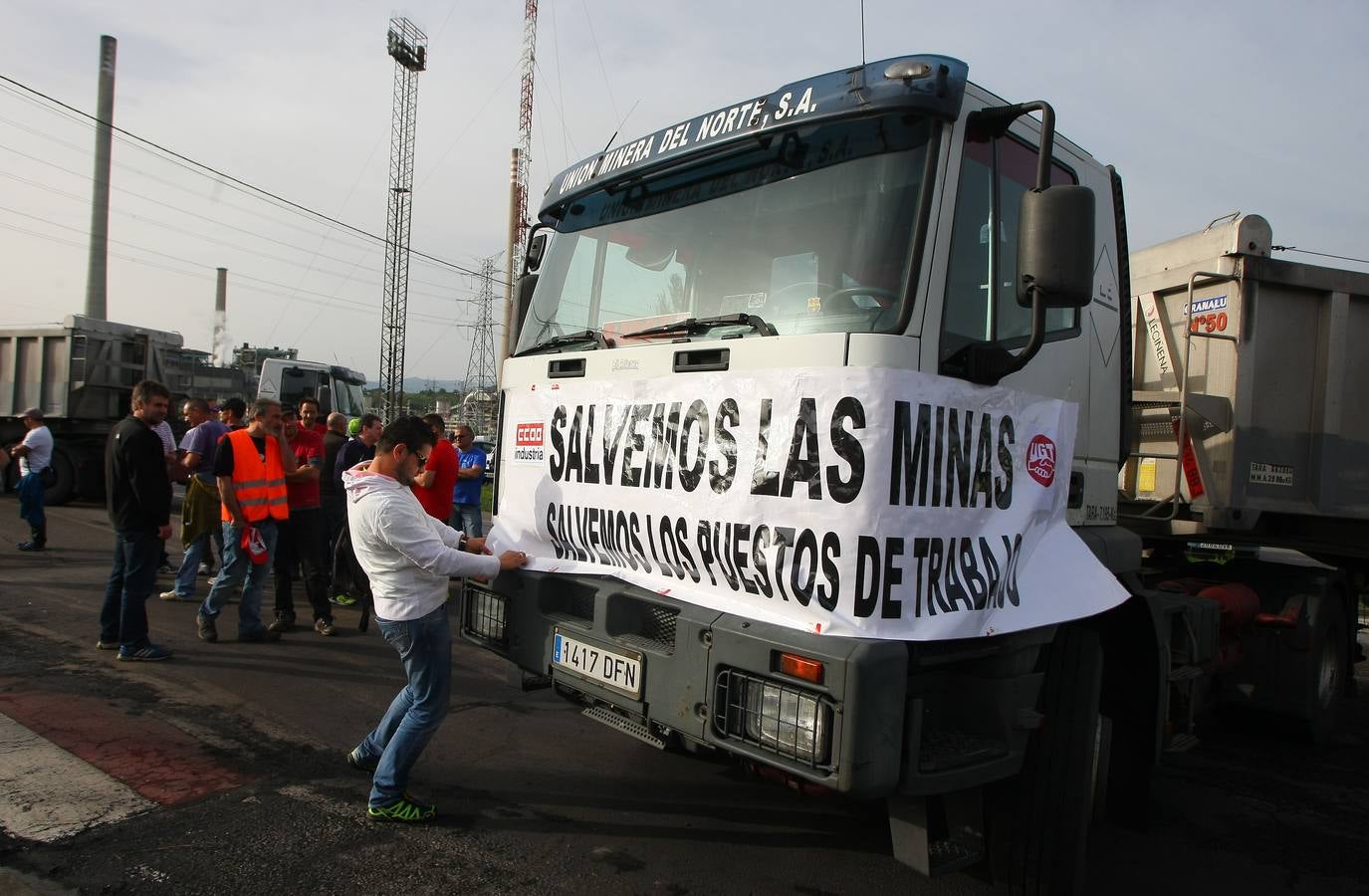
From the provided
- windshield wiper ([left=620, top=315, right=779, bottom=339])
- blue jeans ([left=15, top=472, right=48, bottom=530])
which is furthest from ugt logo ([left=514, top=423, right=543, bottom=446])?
blue jeans ([left=15, top=472, right=48, bottom=530])

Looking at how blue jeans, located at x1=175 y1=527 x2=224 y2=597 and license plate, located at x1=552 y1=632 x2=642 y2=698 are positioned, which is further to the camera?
blue jeans, located at x1=175 y1=527 x2=224 y2=597

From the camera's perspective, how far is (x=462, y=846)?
3.52 metres

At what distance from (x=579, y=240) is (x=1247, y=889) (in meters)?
4.11

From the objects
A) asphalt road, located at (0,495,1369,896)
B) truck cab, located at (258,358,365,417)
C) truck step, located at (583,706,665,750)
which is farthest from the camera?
truck cab, located at (258,358,365,417)

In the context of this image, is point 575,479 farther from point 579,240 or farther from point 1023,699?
point 1023,699

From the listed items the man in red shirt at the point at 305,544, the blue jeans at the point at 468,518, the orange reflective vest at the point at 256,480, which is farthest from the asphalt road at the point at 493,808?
the blue jeans at the point at 468,518

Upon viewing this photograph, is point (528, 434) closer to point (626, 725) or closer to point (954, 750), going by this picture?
point (626, 725)

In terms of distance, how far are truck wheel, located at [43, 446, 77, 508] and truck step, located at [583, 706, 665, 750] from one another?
1471cm

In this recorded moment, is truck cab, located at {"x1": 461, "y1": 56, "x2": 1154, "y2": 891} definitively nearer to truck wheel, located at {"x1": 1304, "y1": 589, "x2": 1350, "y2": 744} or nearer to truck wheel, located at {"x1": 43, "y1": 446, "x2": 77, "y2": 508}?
truck wheel, located at {"x1": 1304, "y1": 589, "x2": 1350, "y2": 744}

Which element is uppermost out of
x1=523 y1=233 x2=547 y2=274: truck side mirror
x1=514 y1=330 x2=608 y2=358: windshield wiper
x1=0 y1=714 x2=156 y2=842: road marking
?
x1=523 y1=233 x2=547 y2=274: truck side mirror

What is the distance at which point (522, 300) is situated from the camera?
14.9 feet

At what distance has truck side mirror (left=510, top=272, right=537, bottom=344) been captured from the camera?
4484mm

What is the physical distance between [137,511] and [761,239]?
4588 millimetres

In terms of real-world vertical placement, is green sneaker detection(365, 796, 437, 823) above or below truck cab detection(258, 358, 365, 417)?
below
